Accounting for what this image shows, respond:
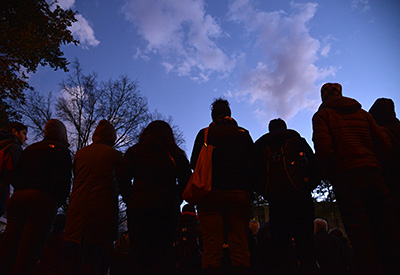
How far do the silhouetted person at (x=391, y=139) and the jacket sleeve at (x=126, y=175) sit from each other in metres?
2.72

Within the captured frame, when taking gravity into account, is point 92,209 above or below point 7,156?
below

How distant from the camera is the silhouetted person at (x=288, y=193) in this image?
9.66 ft

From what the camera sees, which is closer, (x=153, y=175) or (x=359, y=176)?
(x=359, y=176)

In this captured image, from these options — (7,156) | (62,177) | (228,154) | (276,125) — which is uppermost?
(276,125)

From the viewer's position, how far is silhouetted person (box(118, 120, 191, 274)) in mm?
2674

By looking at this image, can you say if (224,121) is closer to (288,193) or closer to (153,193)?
(288,193)

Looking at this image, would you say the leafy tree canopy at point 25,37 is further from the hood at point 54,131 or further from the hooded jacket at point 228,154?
the hooded jacket at point 228,154

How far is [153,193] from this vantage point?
2812mm

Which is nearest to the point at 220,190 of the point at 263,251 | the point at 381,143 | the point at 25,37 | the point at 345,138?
the point at 345,138

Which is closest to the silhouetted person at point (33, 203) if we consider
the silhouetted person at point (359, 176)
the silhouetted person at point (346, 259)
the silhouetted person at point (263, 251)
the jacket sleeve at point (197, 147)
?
the jacket sleeve at point (197, 147)

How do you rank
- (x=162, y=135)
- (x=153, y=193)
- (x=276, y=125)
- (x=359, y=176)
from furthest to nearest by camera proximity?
(x=276, y=125), (x=162, y=135), (x=153, y=193), (x=359, y=176)

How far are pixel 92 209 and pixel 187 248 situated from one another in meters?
1.82

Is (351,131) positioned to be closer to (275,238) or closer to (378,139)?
(378,139)

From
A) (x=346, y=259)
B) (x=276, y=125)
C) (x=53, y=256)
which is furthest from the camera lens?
(x=346, y=259)
